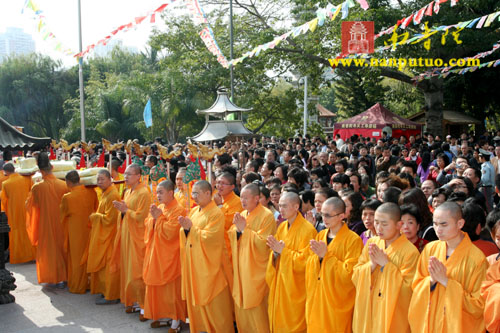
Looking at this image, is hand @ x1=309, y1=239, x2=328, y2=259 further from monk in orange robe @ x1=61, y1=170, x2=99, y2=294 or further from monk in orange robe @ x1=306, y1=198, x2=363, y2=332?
monk in orange robe @ x1=61, y1=170, x2=99, y2=294

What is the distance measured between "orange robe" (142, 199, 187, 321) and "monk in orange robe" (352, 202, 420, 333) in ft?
8.18

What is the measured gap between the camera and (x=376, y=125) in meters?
22.6

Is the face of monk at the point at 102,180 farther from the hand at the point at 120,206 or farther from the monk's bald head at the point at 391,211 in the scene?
the monk's bald head at the point at 391,211

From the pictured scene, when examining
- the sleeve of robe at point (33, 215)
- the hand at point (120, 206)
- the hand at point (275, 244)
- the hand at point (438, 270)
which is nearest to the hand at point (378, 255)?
the hand at point (438, 270)

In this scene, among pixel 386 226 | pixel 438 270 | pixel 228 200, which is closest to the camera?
pixel 438 270

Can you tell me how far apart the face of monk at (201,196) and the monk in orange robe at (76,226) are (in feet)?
8.45

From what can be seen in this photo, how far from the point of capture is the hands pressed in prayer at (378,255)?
400cm

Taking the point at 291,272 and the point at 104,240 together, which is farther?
the point at 104,240

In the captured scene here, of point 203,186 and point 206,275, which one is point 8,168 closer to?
point 203,186

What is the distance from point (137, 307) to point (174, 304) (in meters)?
0.85

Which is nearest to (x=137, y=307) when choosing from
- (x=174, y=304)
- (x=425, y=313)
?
(x=174, y=304)

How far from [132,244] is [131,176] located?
879 millimetres

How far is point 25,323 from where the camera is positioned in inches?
250

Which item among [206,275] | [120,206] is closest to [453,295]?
[206,275]
